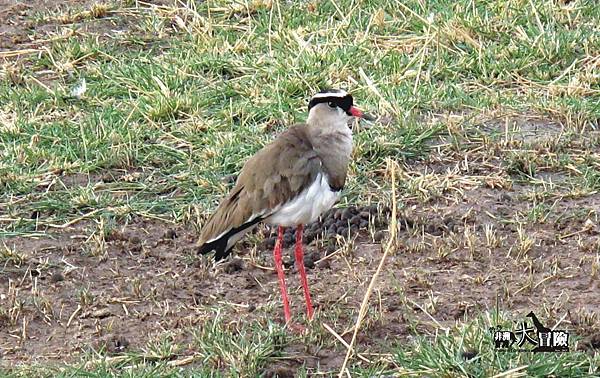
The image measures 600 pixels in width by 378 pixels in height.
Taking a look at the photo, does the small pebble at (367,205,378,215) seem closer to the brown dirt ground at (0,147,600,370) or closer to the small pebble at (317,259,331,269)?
the brown dirt ground at (0,147,600,370)

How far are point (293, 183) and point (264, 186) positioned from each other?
13cm

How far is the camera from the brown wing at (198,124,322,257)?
5.20m

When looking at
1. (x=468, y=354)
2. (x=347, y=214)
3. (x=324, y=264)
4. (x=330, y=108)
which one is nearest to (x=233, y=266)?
(x=324, y=264)

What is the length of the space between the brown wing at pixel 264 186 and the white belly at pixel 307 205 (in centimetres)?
3

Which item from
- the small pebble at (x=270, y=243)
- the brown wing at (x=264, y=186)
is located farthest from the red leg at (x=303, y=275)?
the small pebble at (x=270, y=243)

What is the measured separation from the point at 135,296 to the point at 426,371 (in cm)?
163

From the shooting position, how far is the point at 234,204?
17.4 feet

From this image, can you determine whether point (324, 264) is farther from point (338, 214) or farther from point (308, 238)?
point (338, 214)

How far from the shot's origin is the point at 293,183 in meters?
5.18

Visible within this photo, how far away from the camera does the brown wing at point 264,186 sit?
5.20 m

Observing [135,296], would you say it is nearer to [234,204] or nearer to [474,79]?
[234,204]

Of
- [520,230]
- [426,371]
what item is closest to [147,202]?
[520,230]

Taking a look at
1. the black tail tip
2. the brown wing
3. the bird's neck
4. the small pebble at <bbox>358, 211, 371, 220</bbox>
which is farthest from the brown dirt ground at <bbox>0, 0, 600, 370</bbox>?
the bird's neck

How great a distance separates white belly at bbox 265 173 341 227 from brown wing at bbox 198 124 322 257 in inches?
1.1
